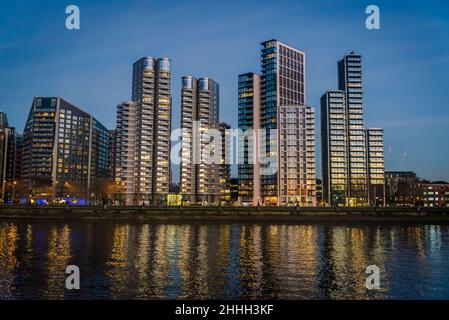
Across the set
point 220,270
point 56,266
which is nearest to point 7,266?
point 56,266

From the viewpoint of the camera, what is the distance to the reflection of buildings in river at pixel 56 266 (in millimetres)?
24981

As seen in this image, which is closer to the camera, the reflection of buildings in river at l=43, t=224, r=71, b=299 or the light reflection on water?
the reflection of buildings in river at l=43, t=224, r=71, b=299

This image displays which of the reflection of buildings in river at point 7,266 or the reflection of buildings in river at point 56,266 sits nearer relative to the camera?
the reflection of buildings in river at point 56,266

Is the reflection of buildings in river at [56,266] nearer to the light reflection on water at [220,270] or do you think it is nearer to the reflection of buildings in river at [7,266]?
the light reflection on water at [220,270]

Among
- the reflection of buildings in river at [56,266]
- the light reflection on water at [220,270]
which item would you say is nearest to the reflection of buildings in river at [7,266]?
the light reflection on water at [220,270]

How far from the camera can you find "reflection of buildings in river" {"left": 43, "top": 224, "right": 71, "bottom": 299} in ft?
82.0

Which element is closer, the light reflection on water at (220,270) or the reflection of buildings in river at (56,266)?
the reflection of buildings in river at (56,266)

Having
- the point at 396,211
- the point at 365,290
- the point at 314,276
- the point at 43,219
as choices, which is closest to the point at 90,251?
the point at 314,276

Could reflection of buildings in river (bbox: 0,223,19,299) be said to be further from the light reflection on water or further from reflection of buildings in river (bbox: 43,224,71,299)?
reflection of buildings in river (bbox: 43,224,71,299)

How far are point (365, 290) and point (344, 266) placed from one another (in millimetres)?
9612

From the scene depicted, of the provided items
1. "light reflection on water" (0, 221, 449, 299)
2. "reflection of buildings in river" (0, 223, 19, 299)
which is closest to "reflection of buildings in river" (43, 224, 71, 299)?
"light reflection on water" (0, 221, 449, 299)

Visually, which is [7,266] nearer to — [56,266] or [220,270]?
[56,266]

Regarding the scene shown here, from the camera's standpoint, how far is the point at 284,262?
3753 centimetres
